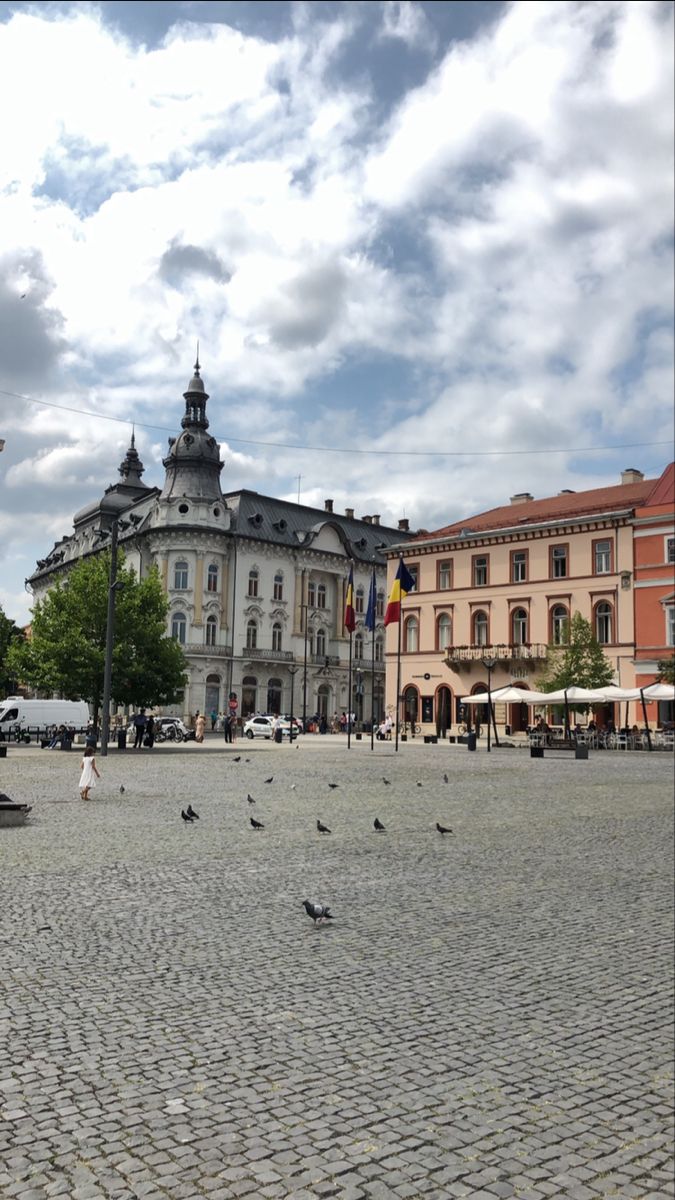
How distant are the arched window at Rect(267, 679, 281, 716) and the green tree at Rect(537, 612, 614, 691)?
3415cm

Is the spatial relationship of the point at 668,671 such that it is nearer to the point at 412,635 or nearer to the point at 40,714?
the point at 412,635

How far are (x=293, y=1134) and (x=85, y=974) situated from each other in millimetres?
2649

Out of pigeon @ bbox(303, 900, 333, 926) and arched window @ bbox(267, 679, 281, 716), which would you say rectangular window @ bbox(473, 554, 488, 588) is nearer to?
arched window @ bbox(267, 679, 281, 716)

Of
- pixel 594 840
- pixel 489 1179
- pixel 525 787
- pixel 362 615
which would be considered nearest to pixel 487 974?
pixel 489 1179

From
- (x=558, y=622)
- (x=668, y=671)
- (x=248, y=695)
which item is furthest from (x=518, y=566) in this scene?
(x=248, y=695)

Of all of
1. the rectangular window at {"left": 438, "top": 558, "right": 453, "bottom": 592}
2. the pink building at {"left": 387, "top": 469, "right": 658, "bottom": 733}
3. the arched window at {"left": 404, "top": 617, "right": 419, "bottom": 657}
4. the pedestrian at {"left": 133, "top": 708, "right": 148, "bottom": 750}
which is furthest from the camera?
the arched window at {"left": 404, "top": 617, "right": 419, "bottom": 657}

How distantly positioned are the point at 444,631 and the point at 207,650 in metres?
22.4

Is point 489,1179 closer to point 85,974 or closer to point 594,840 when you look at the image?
point 85,974

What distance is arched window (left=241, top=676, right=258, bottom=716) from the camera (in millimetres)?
80062

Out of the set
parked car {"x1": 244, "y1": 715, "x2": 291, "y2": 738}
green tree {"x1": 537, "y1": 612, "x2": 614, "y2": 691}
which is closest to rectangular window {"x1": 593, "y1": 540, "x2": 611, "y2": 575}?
green tree {"x1": 537, "y1": 612, "x2": 614, "y2": 691}

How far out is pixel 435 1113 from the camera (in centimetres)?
491

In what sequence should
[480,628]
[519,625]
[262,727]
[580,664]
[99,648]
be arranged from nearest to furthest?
[99,648], [580,664], [519,625], [262,727], [480,628]

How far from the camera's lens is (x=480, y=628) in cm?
6216

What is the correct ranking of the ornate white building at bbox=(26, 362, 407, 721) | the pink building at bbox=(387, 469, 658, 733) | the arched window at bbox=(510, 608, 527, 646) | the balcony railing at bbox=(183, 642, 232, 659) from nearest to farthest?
1. the pink building at bbox=(387, 469, 658, 733)
2. the arched window at bbox=(510, 608, 527, 646)
3. the balcony railing at bbox=(183, 642, 232, 659)
4. the ornate white building at bbox=(26, 362, 407, 721)
